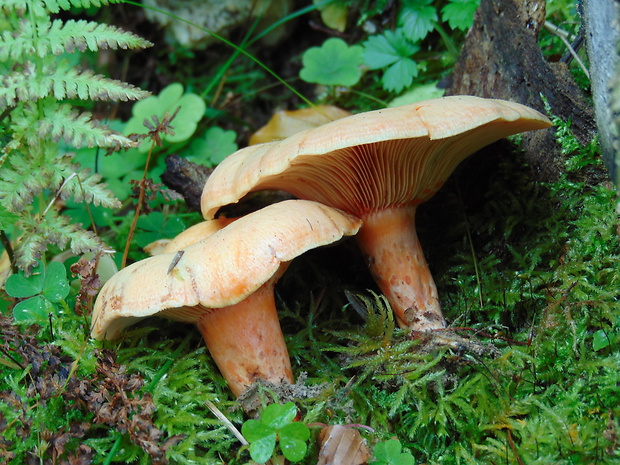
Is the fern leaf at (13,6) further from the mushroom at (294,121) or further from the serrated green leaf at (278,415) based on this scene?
the serrated green leaf at (278,415)

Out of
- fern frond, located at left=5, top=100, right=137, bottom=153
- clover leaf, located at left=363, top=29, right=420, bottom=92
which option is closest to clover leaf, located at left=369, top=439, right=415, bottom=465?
fern frond, located at left=5, top=100, right=137, bottom=153

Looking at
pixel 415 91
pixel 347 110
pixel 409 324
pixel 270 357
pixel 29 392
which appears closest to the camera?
pixel 29 392

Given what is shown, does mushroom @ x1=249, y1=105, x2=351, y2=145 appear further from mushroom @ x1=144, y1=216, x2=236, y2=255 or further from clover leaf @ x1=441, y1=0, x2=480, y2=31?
mushroom @ x1=144, y1=216, x2=236, y2=255

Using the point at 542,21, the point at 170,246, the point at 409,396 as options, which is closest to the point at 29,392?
the point at 170,246

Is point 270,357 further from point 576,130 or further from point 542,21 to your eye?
point 542,21

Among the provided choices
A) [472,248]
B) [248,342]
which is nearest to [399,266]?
[472,248]

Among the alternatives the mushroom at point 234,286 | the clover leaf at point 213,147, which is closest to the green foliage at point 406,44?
the clover leaf at point 213,147
